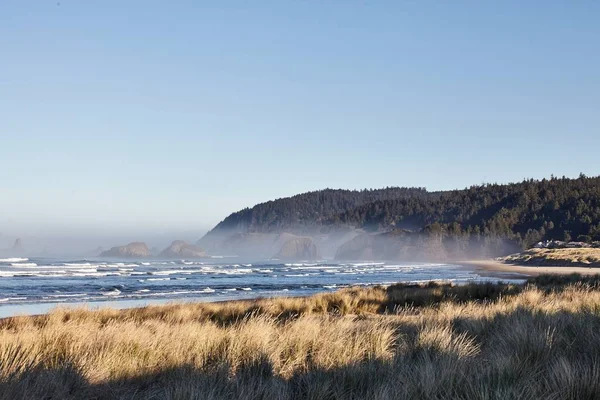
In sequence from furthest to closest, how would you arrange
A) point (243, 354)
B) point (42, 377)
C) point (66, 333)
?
point (66, 333) → point (243, 354) → point (42, 377)

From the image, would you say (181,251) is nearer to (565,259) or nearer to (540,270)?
(565,259)

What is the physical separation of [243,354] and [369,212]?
18249 cm

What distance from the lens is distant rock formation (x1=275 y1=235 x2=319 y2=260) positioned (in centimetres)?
14891

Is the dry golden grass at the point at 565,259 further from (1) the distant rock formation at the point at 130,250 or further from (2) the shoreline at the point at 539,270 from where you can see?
(1) the distant rock formation at the point at 130,250

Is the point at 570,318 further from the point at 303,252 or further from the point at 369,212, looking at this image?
the point at 369,212

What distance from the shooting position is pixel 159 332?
834 cm

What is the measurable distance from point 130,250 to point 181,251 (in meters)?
18.0

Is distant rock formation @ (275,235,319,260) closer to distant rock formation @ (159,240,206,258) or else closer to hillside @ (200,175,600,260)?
hillside @ (200,175,600,260)

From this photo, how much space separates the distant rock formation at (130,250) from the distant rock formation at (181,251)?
8.37 metres

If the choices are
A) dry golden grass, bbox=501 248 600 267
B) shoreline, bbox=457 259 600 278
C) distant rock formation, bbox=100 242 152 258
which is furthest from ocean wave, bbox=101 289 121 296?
distant rock formation, bbox=100 242 152 258

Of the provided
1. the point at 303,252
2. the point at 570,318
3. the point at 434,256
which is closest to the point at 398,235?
the point at 434,256

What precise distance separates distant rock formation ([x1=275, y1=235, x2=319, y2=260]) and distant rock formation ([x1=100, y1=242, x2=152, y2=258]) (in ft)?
124

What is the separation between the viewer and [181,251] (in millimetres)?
176375

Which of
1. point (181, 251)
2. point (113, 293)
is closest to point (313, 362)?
point (113, 293)
